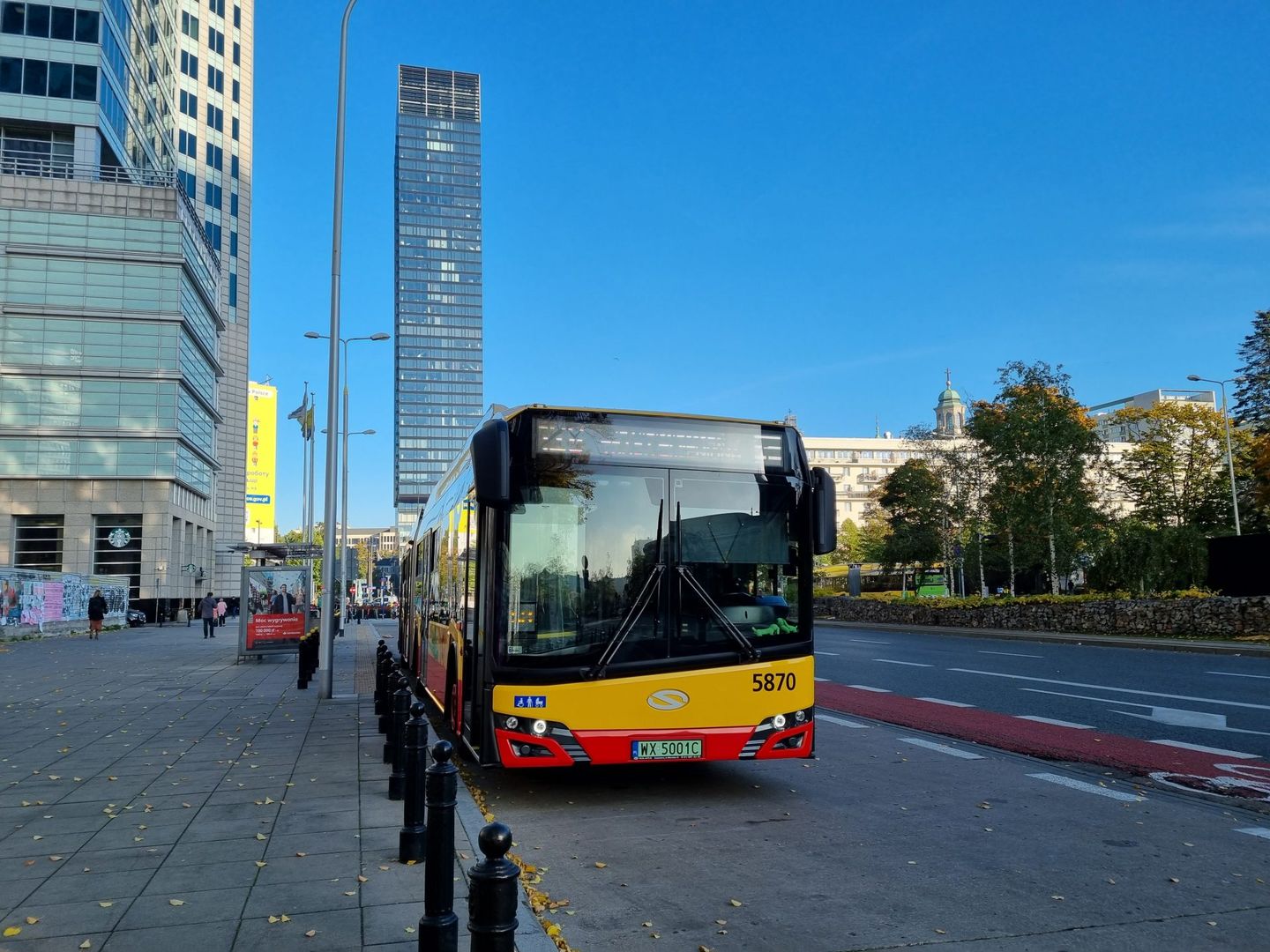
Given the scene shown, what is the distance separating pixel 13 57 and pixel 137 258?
34.1ft

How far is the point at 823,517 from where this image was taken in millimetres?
7805

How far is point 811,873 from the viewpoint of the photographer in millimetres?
5629

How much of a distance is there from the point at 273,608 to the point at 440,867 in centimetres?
2171

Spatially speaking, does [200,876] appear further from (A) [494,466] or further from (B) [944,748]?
(B) [944,748]

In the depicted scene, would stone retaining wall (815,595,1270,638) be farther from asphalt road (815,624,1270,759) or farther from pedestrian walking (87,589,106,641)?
pedestrian walking (87,589,106,641)

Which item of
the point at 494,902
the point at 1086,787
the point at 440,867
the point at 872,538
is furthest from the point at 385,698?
the point at 872,538

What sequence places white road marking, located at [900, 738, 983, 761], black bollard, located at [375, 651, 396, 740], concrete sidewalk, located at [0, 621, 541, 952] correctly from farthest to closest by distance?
1. black bollard, located at [375, 651, 396, 740]
2. white road marking, located at [900, 738, 983, 761]
3. concrete sidewalk, located at [0, 621, 541, 952]

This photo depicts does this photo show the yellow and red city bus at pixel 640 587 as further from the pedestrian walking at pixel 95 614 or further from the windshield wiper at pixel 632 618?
the pedestrian walking at pixel 95 614

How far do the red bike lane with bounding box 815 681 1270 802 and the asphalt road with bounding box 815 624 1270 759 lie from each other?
16.4 inches

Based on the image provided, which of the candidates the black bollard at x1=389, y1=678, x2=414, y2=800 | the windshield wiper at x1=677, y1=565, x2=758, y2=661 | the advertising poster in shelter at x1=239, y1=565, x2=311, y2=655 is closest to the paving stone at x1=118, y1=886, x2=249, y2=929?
the black bollard at x1=389, y1=678, x2=414, y2=800

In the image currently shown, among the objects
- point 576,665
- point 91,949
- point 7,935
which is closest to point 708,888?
point 576,665

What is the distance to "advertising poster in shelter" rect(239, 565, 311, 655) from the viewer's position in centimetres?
2330

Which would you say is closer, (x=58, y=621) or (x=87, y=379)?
(x=58, y=621)

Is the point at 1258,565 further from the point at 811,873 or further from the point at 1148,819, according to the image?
the point at 811,873
